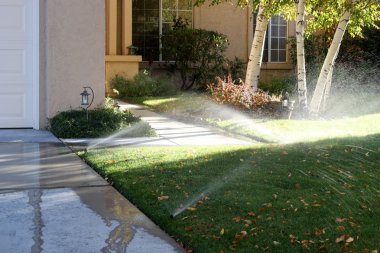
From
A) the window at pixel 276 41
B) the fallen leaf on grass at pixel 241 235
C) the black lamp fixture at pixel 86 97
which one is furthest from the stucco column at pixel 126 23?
the fallen leaf on grass at pixel 241 235

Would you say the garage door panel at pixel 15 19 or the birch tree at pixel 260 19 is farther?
the birch tree at pixel 260 19

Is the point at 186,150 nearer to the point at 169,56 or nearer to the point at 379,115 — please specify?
the point at 379,115

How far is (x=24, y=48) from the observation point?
1197 cm

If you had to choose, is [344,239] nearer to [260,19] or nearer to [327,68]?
[327,68]

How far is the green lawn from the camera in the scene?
5.61 metres

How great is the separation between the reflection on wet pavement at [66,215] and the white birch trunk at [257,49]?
7.78 metres

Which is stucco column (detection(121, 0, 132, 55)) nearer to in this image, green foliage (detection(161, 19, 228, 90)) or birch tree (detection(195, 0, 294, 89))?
green foliage (detection(161, 19, 228, 90))

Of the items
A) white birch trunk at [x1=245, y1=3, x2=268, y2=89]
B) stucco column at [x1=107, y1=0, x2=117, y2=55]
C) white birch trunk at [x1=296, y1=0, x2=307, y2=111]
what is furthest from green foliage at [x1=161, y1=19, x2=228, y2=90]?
white birch trunk at [x1=296, y1=0, x2=307, y2=111]

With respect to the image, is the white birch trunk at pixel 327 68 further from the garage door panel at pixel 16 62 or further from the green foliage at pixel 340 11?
the garage door panel at pixel 16 62

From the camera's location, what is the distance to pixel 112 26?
19.8 meters

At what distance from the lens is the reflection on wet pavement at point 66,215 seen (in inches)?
214

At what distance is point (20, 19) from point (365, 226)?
7.77 metres

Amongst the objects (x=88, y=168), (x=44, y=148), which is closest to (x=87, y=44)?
(x=44, y=148)

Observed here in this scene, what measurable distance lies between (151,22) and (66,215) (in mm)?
15606
